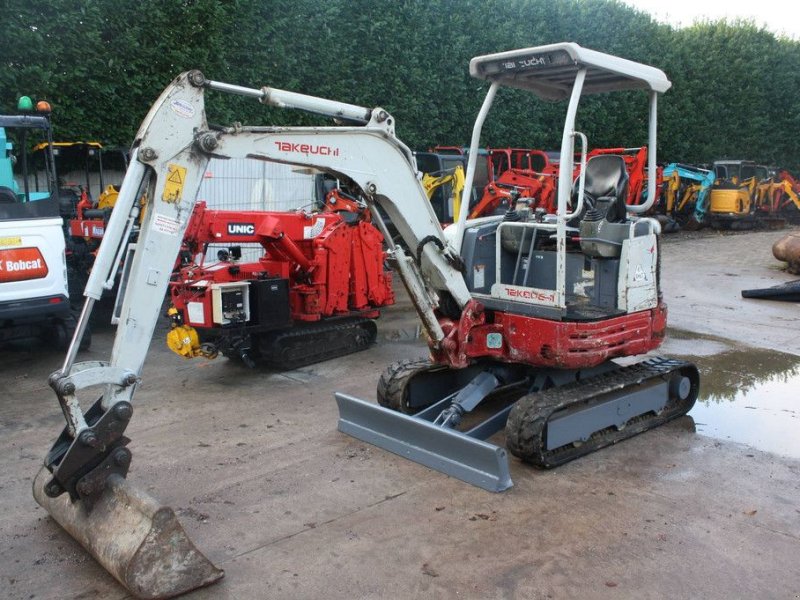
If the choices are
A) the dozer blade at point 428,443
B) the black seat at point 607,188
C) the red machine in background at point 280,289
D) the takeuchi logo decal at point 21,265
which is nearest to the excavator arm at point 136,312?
the dozer blade at point 428,443

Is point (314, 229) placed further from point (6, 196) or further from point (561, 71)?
point (6, 196)

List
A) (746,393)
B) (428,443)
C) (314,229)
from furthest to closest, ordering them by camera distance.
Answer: (314,229) < (746,393) < (428,443)

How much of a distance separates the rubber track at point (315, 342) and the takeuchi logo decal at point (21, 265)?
2.28 metres

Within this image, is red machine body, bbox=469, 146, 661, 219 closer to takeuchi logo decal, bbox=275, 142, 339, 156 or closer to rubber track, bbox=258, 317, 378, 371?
rubber track, bbox=258, 317, 378, 371

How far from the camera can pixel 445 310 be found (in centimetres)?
550

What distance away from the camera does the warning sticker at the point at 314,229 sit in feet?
25.3

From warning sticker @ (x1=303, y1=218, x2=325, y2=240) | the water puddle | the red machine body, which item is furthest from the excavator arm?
the red machine body

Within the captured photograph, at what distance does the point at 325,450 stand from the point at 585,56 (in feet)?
10.5

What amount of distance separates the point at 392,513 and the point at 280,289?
3379mm

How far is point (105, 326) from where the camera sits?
31.6 ft

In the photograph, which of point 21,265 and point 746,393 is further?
point 21,265

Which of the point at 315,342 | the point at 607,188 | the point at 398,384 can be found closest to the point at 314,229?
the point at 315,342

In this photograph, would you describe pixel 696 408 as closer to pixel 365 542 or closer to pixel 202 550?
pixel 365 542

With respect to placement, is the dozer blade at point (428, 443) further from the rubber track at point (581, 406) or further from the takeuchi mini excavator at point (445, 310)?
the rubber track at point (581, 406)
